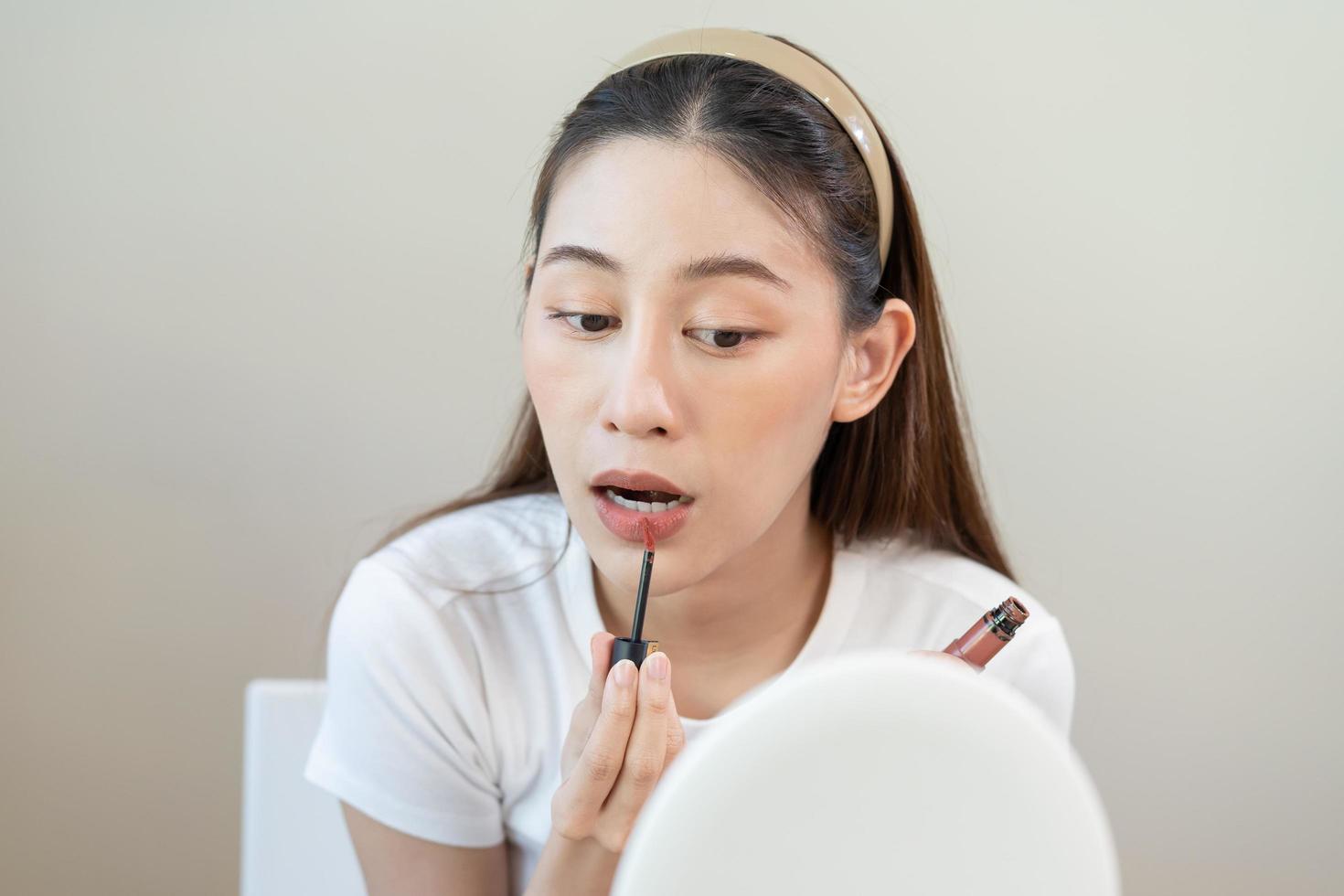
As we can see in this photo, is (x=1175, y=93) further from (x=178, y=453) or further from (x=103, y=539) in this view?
(x=103, y=539)

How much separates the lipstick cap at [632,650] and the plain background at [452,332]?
723 mm

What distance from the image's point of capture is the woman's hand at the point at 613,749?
71cm

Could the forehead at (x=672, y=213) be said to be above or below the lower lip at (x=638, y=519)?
above

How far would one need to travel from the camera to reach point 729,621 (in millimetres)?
1060

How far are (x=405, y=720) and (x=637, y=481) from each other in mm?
303

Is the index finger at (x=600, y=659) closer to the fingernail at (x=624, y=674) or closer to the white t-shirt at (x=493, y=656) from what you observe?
the fingernail at (x=624, y=674)

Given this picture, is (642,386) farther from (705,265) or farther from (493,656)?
(493,656)

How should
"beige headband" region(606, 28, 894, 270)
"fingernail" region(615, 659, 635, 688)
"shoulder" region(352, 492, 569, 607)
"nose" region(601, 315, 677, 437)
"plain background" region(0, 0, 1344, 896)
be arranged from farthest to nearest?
1. "plain background" region(0, 0, 1344, 896)
2. "shoulder" region(352, 492, 569, 607)
3. "beige headband" region(606, 28, 894, 270)
4. "nose" region(601, 315, 677, 437)
5. "fingernail" region(615, 659, 635, 688)

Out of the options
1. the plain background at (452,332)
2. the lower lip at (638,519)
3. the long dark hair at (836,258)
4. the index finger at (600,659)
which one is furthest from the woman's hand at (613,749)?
the plain background at (452,332)

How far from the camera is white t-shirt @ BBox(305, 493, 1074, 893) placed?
1.00m

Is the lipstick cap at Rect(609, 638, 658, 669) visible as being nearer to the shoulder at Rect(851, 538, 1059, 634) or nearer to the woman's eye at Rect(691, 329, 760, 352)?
the woman's eye at Rect(691, 329, 760, 352)

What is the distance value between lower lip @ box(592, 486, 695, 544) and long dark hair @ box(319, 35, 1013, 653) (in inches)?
7.5

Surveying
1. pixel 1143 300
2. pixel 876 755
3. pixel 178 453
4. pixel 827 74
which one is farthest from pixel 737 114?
pixel 178 453

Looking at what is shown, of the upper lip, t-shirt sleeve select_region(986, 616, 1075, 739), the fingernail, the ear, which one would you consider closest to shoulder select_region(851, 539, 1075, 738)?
t-shirt sleeve select_region(986, 616, 1075, 739)
